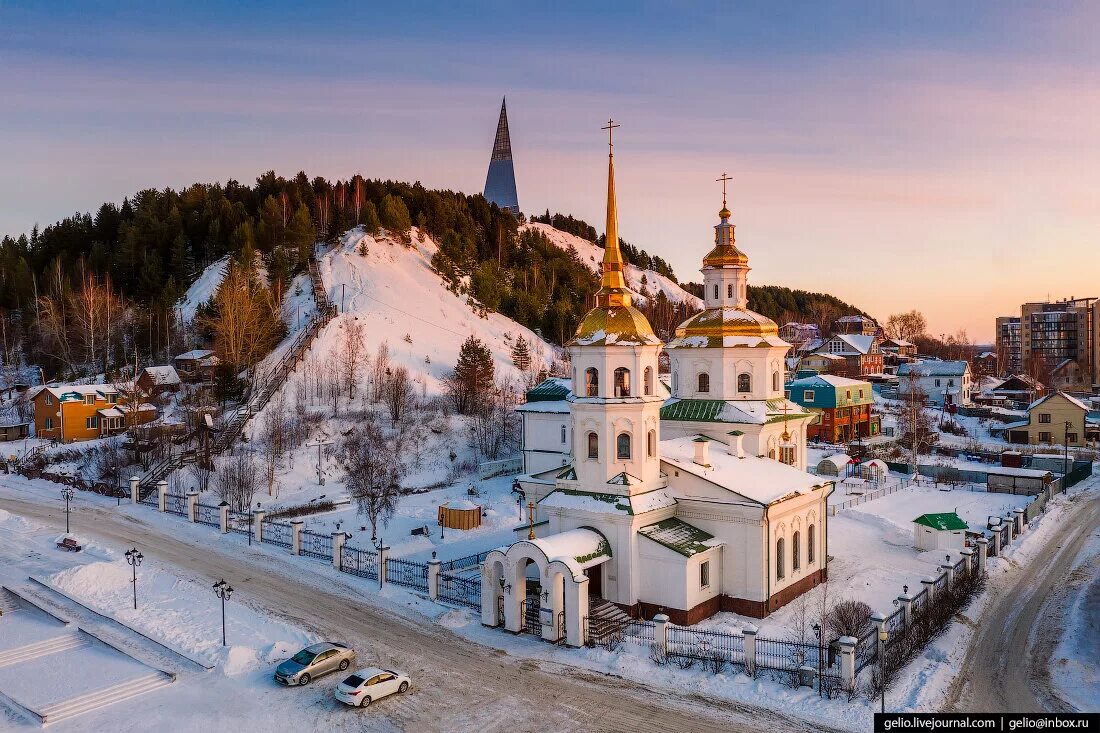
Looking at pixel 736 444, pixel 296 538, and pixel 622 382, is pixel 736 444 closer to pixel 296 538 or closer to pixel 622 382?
pixel 622 382

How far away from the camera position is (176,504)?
32469 mm

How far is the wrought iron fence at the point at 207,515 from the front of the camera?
3022cm

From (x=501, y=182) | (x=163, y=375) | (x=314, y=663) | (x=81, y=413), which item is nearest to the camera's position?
(x=314, y=663)

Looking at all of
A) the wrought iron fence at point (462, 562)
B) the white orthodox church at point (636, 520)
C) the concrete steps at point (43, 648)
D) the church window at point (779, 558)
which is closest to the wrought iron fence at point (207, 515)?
the wrought iron fence at point (462, 562)

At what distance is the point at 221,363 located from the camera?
154ft

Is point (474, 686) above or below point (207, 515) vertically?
below

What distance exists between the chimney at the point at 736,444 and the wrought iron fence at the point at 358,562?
12176 millimetres

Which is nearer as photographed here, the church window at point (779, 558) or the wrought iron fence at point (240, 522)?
the church window at point (779, 558)

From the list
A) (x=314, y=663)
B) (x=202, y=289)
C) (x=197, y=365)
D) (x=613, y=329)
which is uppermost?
(x=202, y=289)

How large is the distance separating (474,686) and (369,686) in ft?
7.56

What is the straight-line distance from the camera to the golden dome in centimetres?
2148

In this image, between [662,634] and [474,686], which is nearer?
[474,686]

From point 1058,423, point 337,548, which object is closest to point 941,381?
point 1058,423

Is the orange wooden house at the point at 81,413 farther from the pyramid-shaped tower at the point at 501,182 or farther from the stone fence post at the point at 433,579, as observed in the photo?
the pyramid-shaped tower at the point at 501,182
